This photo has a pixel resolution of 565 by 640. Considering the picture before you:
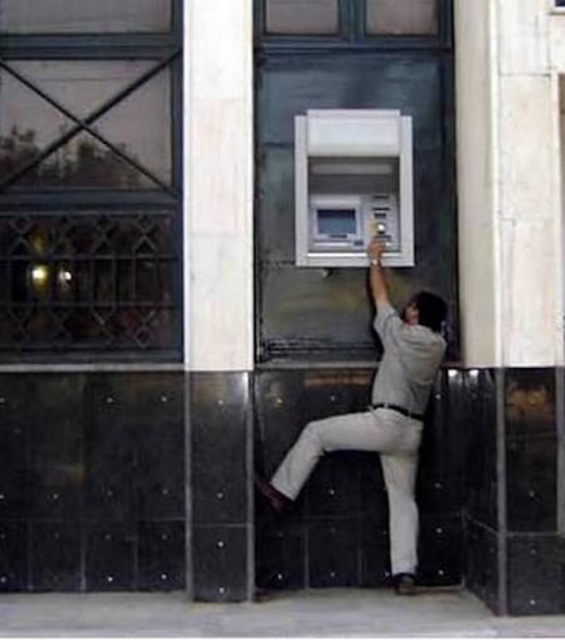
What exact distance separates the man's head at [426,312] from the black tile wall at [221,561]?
1.90 m

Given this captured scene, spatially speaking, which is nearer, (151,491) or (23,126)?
(151,491)

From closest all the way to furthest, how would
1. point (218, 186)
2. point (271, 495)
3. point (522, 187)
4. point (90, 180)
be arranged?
point (522, 187), point (218, 186), point (271, 495), point (90, 180)

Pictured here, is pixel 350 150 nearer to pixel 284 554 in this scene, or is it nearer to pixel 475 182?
pixel 475 182

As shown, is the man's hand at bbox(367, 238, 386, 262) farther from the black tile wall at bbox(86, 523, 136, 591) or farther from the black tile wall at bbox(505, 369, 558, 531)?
the black tile wall at bbox(86, 523, 136, 591)

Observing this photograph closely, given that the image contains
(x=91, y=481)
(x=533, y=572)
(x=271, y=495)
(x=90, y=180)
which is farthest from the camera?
(x=90, y=180)

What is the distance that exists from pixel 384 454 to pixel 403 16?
3.23 metres

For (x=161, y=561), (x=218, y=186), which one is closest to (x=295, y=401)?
(x=161, y=561)

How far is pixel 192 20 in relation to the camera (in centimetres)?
938

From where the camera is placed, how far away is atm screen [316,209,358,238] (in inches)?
390

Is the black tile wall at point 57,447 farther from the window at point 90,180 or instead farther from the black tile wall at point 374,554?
the black tile wall at point 374,554

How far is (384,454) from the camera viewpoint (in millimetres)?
9594

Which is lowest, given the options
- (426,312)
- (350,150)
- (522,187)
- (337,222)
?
(426,312)

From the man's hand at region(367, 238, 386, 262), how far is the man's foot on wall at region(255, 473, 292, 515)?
1766mm

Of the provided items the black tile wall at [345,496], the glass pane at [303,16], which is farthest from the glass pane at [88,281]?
the glass pane at [303,16]
